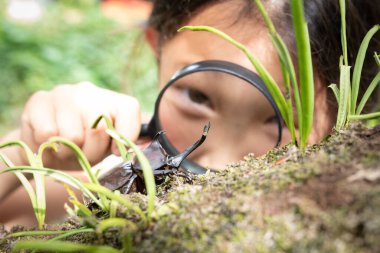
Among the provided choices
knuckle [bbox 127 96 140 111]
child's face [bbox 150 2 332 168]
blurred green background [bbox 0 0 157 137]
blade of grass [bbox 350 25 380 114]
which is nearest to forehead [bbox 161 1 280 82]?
child's face [bbox 150 2 332 168]

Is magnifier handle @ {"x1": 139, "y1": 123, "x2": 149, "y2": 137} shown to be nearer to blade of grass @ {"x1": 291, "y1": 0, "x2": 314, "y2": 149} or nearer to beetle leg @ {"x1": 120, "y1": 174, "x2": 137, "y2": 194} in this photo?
beetle leg @ {"x1": 120, "y1": 174, "x2": 137, "y2": 194}

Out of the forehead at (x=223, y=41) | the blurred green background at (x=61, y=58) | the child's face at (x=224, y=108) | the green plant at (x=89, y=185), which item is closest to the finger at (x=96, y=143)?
the child's face at (x=224, y=108)

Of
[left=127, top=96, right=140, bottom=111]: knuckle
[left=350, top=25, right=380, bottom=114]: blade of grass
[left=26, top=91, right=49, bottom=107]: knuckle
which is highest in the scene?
[left=350, top=25, right=380, bottom=114]: blade of grass

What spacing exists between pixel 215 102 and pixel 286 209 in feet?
3.61

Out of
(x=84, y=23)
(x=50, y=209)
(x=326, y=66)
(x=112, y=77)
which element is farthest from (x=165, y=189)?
(x=84, y=23)

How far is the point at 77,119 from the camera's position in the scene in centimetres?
128

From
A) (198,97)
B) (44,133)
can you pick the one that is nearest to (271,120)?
(198,97)

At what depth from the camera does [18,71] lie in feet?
14.4

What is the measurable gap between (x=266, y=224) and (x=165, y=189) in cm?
20

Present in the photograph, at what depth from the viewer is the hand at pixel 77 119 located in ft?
4.07

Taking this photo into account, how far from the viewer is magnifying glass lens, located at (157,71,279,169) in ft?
4.37

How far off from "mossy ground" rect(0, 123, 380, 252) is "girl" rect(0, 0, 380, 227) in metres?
0.85

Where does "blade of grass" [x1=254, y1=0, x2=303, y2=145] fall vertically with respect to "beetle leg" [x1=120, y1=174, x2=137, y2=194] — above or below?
above

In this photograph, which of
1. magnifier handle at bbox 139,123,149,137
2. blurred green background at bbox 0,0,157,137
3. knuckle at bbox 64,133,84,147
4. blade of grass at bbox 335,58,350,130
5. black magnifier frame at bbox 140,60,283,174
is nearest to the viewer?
blade of grass at bbox 335,58,350,130
